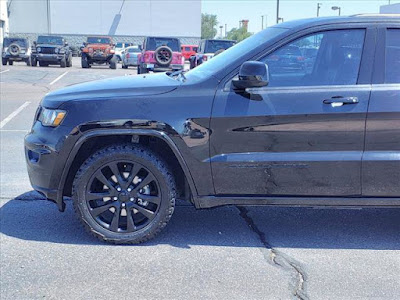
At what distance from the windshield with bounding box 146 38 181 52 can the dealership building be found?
115 feet

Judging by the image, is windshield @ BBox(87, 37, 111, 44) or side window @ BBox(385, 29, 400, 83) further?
windshield @ BBox(87, 37, 111, 44)

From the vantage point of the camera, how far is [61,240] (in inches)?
172

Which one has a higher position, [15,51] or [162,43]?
[162,43]

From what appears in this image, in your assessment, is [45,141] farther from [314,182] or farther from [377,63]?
[377,63]

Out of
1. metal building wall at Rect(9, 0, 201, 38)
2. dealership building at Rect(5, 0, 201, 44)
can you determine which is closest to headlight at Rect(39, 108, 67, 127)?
dealership building at Rect(5, 0, 201, 44)

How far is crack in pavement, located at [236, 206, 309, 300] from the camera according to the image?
3557mm

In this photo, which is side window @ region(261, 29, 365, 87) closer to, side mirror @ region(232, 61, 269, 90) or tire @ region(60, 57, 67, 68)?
side mirror @ region(232, 61, 269, 90)

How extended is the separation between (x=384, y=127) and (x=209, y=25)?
401 feet

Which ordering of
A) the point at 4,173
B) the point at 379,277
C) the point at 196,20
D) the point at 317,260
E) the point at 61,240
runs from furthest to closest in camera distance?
the point at 196,20 → the point at 4,173 → the point at 61,240 → the point at 317,260 → the point at 379,277

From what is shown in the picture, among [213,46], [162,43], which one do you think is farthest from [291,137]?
[162,43]

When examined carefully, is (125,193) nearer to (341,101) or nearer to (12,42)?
(341,101)

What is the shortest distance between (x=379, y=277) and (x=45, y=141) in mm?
2865

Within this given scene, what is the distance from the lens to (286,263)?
4000 millimetres

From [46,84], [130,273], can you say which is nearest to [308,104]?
[130,273]
